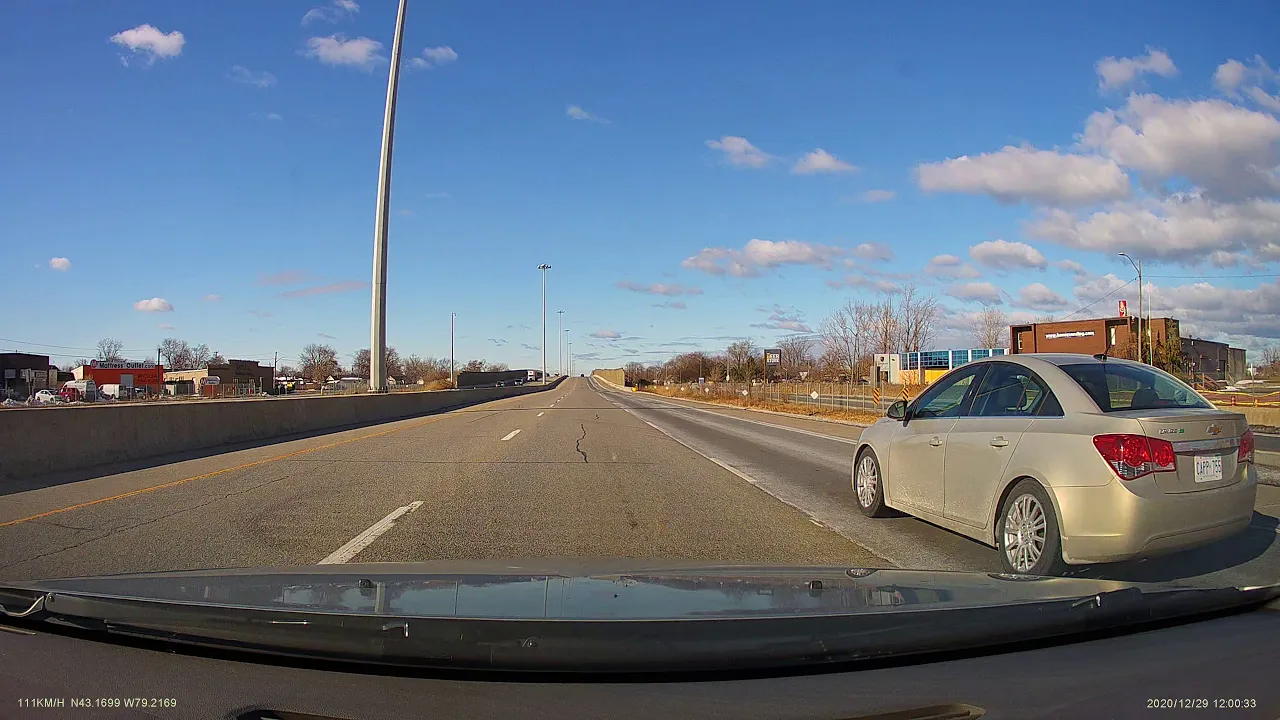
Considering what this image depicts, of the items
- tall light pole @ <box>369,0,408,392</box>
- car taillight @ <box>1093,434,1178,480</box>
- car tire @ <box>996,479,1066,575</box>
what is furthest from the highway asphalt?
tall light pole @ <box>369,0,408,392</box>

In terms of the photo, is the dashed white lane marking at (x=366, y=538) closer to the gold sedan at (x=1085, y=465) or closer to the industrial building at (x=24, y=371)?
the gold sedan at (x=1085, y=465)

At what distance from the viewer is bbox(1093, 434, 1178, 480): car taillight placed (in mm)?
4820

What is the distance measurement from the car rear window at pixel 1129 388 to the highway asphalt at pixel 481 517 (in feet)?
4.05

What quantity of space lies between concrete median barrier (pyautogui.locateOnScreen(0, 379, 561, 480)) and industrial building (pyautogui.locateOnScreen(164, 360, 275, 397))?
168 ft

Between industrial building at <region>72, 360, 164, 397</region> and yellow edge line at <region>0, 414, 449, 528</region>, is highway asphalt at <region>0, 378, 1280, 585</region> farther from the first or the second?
industrial building at <region>72, 360, 164, 397</region>

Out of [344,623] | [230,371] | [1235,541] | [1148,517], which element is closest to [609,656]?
[344,623]

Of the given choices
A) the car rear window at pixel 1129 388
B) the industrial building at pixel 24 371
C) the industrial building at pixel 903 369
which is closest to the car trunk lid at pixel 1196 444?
the car rear window at pixel 1129 388

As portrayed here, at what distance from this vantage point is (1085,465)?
4.92 m

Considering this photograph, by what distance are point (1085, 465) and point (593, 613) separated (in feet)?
11.7

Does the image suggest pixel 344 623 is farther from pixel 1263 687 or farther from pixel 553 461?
pixel 553 461

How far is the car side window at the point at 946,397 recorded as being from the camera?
21.7 feet

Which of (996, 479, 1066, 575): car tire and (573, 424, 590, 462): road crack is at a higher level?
(996, 479, 1066, 575): car tire

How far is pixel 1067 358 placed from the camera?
5988 millimetres

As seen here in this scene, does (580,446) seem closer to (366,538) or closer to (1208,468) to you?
(366,538)
